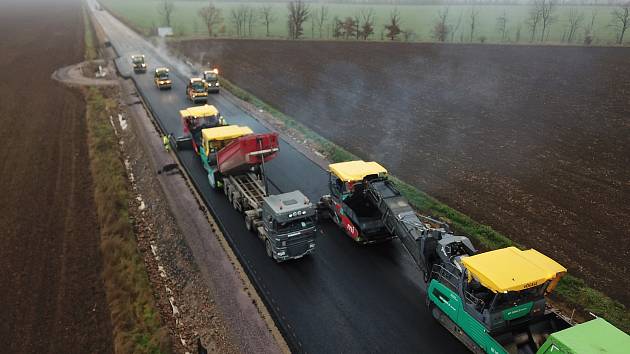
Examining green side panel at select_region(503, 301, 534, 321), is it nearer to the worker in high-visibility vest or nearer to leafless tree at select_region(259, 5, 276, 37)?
the worker in high-visibility vest

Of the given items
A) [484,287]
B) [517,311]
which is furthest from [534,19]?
[517,311]

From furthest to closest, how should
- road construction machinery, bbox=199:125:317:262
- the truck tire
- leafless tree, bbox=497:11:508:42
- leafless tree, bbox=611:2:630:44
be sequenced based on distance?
leafless tree, bbox=497:11:508:42 → leafless tree, bbox=611:2:630:44 → the truck tire → road construction machinery, bbox=199:125:317:262

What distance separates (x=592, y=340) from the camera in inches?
376

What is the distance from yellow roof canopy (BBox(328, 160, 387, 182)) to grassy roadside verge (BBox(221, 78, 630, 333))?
403 cm

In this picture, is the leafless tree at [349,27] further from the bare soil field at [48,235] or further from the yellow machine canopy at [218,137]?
the yellow machine canopy at [218,137]

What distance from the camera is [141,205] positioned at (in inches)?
870

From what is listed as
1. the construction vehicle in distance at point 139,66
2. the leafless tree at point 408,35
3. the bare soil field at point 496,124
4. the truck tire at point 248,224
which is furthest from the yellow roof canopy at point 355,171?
the leafless tree at point 408,35

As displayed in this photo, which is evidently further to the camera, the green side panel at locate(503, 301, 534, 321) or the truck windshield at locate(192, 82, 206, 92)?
the truck windshield at locate(192, 82, 206, 92)

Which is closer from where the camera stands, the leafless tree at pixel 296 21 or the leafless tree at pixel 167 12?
the leafless tree at pixel 296 21

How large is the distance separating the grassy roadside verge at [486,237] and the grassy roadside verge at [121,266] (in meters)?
12.6

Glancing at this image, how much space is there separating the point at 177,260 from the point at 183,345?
472cm

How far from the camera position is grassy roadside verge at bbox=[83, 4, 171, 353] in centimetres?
1345

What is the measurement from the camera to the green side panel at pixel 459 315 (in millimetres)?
11680

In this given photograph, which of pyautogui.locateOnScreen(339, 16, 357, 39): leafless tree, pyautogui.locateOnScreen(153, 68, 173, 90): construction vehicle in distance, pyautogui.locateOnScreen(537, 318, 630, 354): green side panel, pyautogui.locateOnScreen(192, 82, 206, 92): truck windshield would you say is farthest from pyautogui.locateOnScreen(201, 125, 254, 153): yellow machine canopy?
pyautogui.locateOnScreen(339, 16, 357, 39): leafless tree
